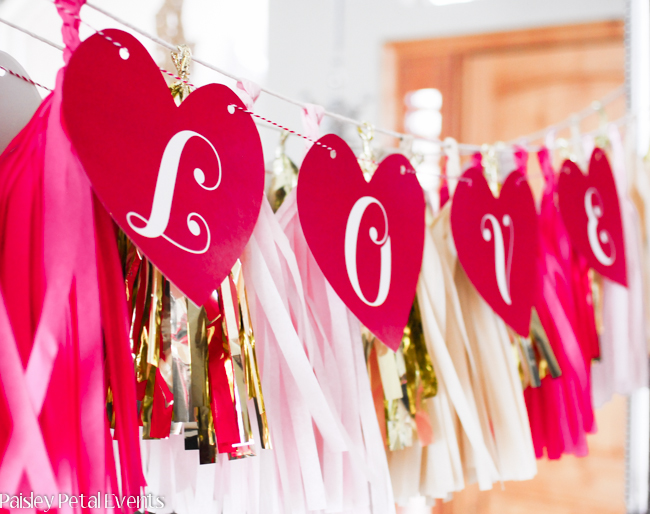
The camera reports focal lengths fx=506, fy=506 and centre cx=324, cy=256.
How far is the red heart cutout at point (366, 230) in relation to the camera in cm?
44

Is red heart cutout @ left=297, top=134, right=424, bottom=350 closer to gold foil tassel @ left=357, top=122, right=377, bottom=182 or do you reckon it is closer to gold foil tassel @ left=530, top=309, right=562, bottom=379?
gold foil tassel @ left=357, top=122, right=377, bottom=182

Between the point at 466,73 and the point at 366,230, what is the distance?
146 cm

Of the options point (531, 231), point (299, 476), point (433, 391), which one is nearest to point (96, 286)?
point (299, 476)

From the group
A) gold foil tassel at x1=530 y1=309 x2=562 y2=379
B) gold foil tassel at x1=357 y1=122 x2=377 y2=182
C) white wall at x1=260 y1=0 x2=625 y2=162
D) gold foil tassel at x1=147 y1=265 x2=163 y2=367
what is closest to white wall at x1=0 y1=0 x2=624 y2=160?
white wall at x1=260 y1=0 x2=625 y2=162

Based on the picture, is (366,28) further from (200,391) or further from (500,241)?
(200,391)

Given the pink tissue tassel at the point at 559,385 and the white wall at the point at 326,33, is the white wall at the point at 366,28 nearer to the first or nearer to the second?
the white wall at the point at 326,33

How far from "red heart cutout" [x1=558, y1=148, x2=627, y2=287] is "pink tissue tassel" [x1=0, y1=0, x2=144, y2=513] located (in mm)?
575

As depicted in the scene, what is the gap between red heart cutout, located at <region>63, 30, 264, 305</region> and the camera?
304 millimetres

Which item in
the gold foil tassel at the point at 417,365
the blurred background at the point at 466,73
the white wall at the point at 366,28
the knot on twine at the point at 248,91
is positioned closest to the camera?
the knot on twine at the point at 248,91

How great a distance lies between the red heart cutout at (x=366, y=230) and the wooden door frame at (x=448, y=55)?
1.33 metres

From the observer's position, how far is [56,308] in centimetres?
31

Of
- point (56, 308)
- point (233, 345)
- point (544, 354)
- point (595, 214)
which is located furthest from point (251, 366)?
point (595, 214)

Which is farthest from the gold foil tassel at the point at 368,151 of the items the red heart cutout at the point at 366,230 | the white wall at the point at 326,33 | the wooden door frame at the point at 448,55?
the wooden door frame at the point at 448,55

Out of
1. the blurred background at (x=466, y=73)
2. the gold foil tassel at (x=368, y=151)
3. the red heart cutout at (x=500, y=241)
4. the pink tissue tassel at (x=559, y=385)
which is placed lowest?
the pink tissue tassel at (x=559, y=385)
